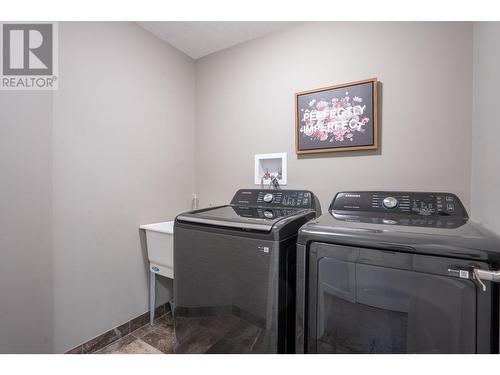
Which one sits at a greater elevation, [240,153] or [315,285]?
[240,153]

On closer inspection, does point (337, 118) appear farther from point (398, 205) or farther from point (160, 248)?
point (160, 248)

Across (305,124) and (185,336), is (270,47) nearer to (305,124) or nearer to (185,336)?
(305,124)

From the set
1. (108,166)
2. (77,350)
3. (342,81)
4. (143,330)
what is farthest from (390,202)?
(77,350)

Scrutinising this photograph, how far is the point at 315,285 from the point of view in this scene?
908mm

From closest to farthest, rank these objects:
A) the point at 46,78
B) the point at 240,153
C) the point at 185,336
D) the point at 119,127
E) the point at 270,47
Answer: the point at 185,336 → the point at 46,78 → the point at 119,127 → the point at 270,47 → the point at 240,153

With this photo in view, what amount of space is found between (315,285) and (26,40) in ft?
6.42

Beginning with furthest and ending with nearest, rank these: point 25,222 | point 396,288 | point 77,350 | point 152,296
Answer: point 152,296 < point 77,350 < point 25,222 < point 396,288

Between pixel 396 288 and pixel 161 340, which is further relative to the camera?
pixel 161 340

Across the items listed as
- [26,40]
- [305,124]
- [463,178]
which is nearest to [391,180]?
[463,178]

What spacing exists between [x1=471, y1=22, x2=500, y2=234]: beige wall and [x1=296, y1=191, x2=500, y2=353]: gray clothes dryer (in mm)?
208

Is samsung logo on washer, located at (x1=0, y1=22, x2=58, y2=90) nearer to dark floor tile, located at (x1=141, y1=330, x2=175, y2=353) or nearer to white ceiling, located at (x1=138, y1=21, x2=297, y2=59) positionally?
white ceiling, located at (x1=138, y1=21, x2=297, y2=59)

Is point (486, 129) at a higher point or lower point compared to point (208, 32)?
lower

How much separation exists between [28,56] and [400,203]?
2242 mm

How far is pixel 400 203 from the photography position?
1.25m
